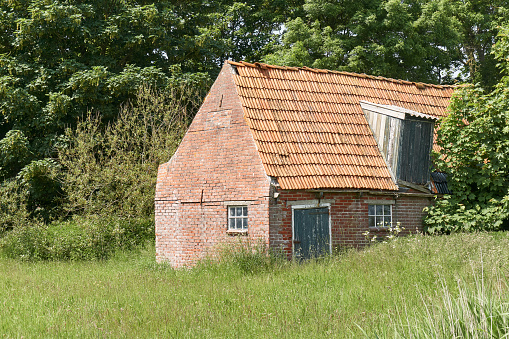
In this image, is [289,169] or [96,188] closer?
[289,169]

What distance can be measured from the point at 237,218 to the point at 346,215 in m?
Result: 3.02

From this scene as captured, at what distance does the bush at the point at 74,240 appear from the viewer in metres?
18.4

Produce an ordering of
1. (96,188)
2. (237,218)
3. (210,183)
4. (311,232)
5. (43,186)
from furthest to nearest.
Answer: (43,186), (96,188), (210,183), (237,218), (311,232)

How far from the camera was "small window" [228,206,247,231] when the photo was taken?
47.9ft

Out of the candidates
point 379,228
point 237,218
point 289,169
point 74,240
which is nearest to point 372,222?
point 379,228

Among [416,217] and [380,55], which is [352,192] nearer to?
[416,217]

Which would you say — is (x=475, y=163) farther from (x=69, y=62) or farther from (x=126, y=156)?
(x=69, y=62)

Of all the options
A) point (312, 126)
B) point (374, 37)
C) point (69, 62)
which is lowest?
point (312, 126)

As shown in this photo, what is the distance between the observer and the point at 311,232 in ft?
47.3

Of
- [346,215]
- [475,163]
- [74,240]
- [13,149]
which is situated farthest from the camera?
[13,149]

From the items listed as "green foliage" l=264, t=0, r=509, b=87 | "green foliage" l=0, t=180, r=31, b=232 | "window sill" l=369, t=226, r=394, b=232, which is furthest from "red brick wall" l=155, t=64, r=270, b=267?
"green foliage" l=264, t=0, r=509, b=87

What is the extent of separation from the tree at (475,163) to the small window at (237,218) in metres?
5.50

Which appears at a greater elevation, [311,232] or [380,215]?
[380,215]

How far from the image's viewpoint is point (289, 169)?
14.3m
